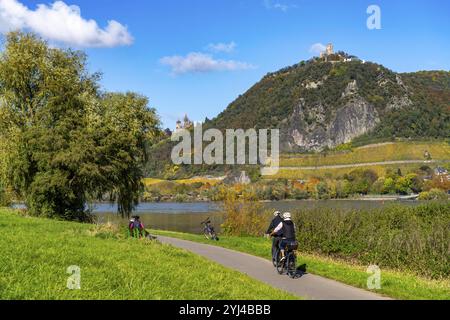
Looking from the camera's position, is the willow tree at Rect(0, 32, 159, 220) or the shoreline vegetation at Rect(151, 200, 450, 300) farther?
the willow tree at Rect(0, 32, 159, 220)

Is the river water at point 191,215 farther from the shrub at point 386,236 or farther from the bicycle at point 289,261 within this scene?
the bicycle at point 289,261

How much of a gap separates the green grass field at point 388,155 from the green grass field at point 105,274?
180538mm

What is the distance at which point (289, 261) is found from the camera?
15.1 m

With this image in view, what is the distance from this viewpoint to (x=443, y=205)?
89.0ft

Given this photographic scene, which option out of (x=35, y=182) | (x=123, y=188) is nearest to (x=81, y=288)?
(x=35, y=182)

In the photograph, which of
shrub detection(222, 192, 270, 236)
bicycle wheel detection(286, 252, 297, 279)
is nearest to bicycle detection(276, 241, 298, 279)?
bicycle wheel detection(286, 252, 297, 279)

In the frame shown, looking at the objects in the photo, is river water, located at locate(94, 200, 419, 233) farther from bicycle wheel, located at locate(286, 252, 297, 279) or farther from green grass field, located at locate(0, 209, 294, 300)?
green grass field, located at locate(0, 209, 294, 300)

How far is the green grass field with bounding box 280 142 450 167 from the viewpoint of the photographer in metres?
183

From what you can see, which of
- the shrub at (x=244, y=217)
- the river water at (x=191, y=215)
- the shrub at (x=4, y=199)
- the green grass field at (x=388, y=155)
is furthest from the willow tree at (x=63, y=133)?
the green grass field at (x=388, y=155)

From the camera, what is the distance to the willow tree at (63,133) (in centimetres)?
2925

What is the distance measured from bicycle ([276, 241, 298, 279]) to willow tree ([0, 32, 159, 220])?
16326 mm
